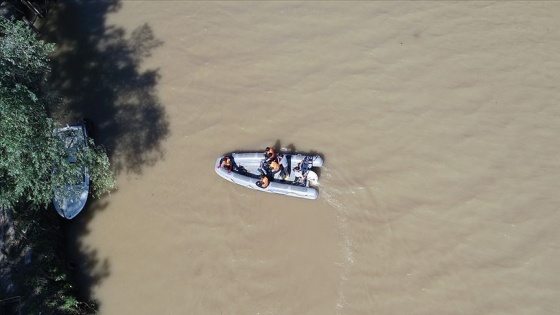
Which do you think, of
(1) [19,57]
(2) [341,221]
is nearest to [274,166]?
(2) [341,221]

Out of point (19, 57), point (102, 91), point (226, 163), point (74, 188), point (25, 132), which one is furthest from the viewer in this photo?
point (102, 91)

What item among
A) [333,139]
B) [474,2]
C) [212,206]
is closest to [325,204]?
[333,139]

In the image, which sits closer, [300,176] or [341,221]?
[341,221]

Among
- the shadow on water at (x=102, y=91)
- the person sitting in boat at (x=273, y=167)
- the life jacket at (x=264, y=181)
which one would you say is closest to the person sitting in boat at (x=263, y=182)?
the life jacket at (x=264, y=181)

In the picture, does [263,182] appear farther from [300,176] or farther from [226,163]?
[226,163]

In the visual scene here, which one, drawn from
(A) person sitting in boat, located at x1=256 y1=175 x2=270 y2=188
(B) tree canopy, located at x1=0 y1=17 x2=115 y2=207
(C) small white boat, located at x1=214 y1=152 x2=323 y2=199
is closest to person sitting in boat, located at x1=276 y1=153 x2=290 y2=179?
(C) small white boat, located at x1=214 y1=152 x2=323 y2=199

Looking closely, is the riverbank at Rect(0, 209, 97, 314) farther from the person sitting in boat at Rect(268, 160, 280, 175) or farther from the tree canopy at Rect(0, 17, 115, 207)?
the person sitting in boat at Rect(268, 160, 280, 175)
